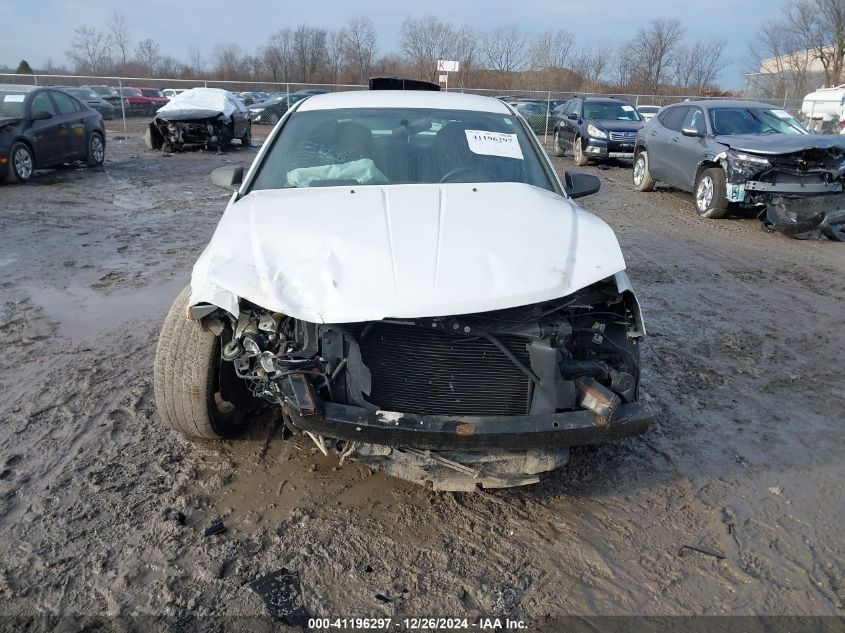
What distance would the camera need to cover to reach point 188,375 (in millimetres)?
3084

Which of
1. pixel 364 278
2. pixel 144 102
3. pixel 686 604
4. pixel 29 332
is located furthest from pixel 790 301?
pixel 144 102

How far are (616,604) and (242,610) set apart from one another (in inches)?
53.2

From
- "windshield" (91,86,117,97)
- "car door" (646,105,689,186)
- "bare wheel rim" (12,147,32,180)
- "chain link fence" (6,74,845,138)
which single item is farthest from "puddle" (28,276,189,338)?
"windshield" (91,86,117,97)

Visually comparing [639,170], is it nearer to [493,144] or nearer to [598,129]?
[598,129]

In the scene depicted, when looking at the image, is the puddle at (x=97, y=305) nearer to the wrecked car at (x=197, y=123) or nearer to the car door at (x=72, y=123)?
the car door at (x=72, y=123)

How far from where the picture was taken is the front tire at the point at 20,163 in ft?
36.1

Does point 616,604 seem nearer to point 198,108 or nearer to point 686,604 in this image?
point 686,604

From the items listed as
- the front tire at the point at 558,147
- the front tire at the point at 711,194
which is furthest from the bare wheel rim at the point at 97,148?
the front tire at the point at 711,194

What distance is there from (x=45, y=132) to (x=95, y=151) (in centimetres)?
194

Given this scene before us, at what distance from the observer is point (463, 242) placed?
281 centimetres

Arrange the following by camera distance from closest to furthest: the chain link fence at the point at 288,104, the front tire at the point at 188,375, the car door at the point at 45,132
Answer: the front tire at the point at 188,375 → the car door at the point at 45,132 → the chain link fence at the point at 288,104

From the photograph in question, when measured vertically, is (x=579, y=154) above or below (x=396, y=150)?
below

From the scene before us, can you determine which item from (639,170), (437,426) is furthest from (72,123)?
(437,426)

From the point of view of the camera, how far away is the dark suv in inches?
605
